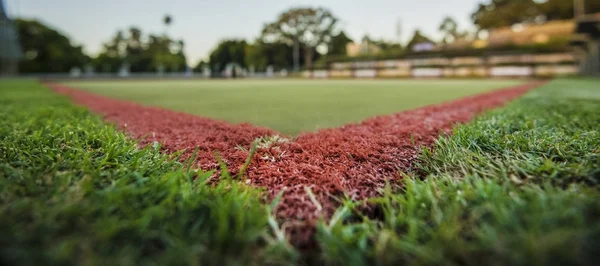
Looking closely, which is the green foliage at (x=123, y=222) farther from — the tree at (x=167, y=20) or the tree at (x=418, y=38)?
the tree at (x=418, y=38)

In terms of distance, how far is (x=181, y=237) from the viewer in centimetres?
73

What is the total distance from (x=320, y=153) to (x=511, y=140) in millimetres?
942

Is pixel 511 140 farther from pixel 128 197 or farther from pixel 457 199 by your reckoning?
pixel 128 197

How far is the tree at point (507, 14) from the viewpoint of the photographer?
45.1 meters

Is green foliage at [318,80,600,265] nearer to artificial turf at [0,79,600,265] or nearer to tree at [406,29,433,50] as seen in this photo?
artificial turf at [0,79,600,265]

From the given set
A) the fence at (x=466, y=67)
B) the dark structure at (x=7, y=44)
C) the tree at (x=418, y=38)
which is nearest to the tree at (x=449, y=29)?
the tree at (x=418, y=38)

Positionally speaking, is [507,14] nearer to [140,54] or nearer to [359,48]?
[359,48]

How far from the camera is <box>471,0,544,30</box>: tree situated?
45.1m

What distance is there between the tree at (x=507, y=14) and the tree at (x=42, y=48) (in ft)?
193

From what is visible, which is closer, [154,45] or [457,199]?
[457,199]

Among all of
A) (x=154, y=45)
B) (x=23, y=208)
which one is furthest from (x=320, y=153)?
(x=154, y=45)

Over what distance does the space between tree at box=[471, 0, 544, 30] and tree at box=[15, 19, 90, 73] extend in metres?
58.9

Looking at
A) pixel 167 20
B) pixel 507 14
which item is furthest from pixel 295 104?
pixel 167 20

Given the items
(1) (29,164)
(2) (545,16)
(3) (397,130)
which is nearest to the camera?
(1) (29,164)
